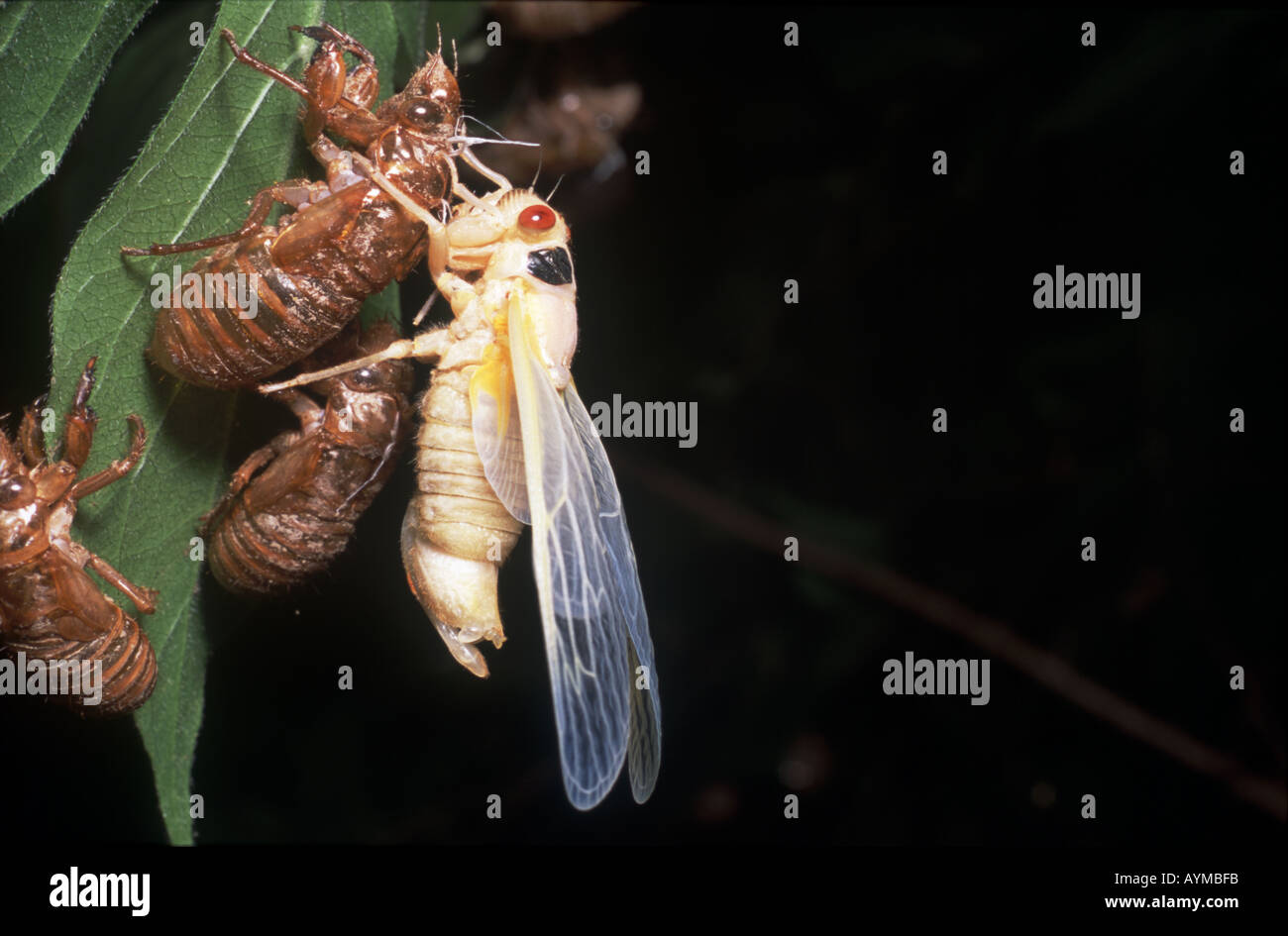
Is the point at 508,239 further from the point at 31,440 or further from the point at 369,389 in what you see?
the point at 31,440

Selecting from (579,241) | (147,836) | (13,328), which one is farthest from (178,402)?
(579,241)

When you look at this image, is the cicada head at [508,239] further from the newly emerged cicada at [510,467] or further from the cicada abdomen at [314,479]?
the cicada abdomen at [314,479]

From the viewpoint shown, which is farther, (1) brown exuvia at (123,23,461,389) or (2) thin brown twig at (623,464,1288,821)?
(2) thin brown twig at (623,464,1288,821)

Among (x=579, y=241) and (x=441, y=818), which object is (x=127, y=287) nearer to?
(x=579, y=241)

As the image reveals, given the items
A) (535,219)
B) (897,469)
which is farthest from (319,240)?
(897,469)

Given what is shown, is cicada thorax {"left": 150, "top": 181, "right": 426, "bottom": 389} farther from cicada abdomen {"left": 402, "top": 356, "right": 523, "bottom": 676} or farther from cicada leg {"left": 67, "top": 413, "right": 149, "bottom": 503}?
cicada abdomen {"left": 402, "top": 356, "right": 523, "bottom": 676}

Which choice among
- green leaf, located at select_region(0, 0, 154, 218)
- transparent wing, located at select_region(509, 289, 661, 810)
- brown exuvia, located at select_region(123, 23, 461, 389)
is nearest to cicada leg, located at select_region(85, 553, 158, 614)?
brown exuvia, located at select_region(123, 23, 461, 389)
